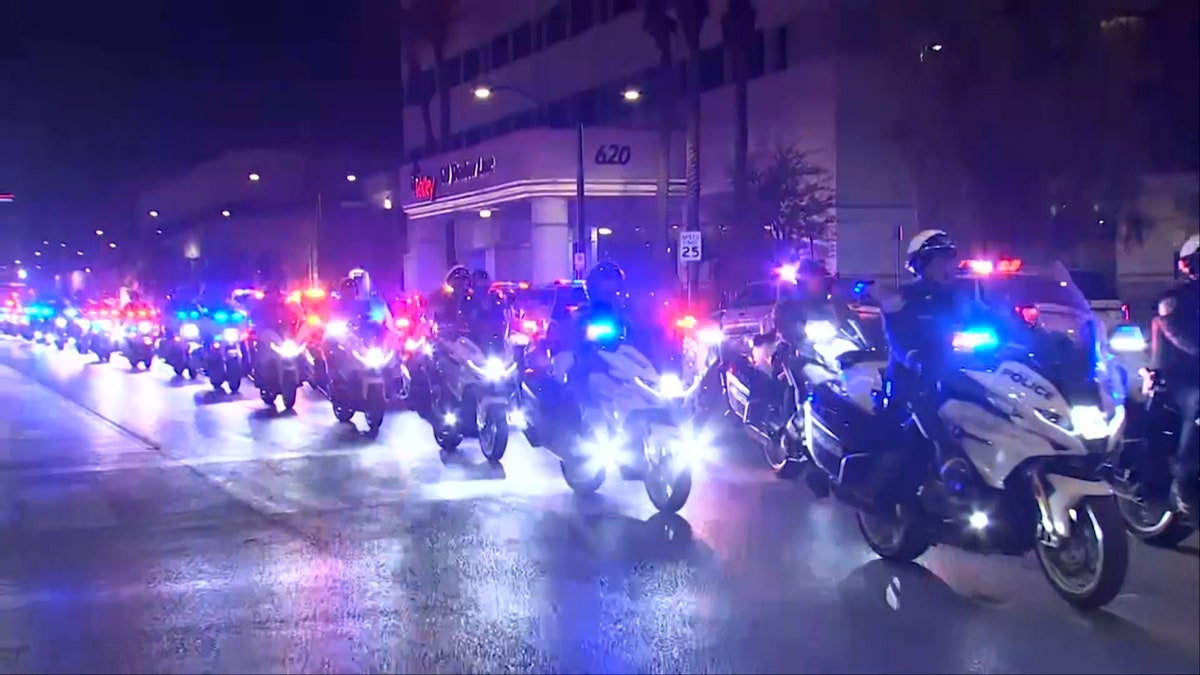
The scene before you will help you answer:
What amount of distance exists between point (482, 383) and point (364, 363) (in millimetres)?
3748

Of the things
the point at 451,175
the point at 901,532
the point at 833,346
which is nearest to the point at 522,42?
the point at 451,175

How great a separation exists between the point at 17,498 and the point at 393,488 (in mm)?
3692

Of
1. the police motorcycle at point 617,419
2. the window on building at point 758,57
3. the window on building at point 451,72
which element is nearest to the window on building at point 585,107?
the window on building at point 758,57

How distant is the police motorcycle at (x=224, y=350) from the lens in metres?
24.7

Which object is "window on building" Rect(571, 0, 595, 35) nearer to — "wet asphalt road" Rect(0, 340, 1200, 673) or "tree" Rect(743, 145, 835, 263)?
"tree" Rect(743, 145, 835, 263)

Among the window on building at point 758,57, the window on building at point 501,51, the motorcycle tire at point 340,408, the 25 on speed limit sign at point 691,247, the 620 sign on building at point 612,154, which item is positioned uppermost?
the window on building at point 501,51

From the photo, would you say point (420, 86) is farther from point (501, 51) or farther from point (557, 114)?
point (557, 114)

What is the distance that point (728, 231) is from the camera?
38.8 meters

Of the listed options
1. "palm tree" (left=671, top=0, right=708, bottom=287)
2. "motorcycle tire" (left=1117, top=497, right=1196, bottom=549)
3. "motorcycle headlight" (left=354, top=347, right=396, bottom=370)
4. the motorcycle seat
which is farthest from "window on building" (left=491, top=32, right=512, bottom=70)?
"motorcycle tire" (left=1117, top=497, right=1196, bottom=549)

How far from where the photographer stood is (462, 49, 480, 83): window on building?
62625 millimetres

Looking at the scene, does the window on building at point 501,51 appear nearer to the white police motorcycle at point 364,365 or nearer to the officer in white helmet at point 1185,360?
the white police motorcycle at point 364,365

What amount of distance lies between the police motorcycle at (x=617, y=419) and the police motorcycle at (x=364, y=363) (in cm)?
540

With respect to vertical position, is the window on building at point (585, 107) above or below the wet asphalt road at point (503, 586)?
above

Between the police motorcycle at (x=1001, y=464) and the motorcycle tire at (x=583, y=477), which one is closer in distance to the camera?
the police motorcycle at (x=1001, y=464)
